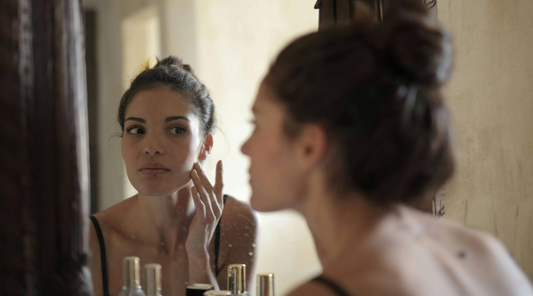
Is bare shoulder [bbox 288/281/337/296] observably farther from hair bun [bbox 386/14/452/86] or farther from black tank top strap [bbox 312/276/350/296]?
hair bun [bbox 386/14/452/86]

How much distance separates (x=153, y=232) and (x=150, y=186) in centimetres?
6

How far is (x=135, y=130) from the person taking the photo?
2.52ft

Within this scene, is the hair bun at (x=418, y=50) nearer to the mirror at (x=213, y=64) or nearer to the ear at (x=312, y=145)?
the ear at (x=312, y=145)

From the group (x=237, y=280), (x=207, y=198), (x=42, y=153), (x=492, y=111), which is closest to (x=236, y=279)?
(x=237, y=280)

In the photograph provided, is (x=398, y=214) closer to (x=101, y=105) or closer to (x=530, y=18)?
(x=101, y=105)

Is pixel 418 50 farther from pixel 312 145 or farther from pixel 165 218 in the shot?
pixel 165 218

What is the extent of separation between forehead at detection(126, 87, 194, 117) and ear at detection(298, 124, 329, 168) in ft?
0.83

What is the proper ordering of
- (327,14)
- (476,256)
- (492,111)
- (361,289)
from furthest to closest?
(492,111) → (327,14) → (476,256) → (361,289)

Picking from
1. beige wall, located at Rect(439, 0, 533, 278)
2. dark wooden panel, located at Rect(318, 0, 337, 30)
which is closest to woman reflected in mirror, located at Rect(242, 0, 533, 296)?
dark wooden panel, located at Rect(318, 0, 337, 30)

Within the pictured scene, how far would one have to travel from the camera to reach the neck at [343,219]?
1.81ft

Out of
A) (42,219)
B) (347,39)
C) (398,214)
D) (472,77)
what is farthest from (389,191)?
(472,77)

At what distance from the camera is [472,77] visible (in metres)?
1.14

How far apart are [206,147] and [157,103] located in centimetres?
9

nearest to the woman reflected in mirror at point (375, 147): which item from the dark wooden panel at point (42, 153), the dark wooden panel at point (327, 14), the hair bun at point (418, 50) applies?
the hair bun at point (418, 50)
